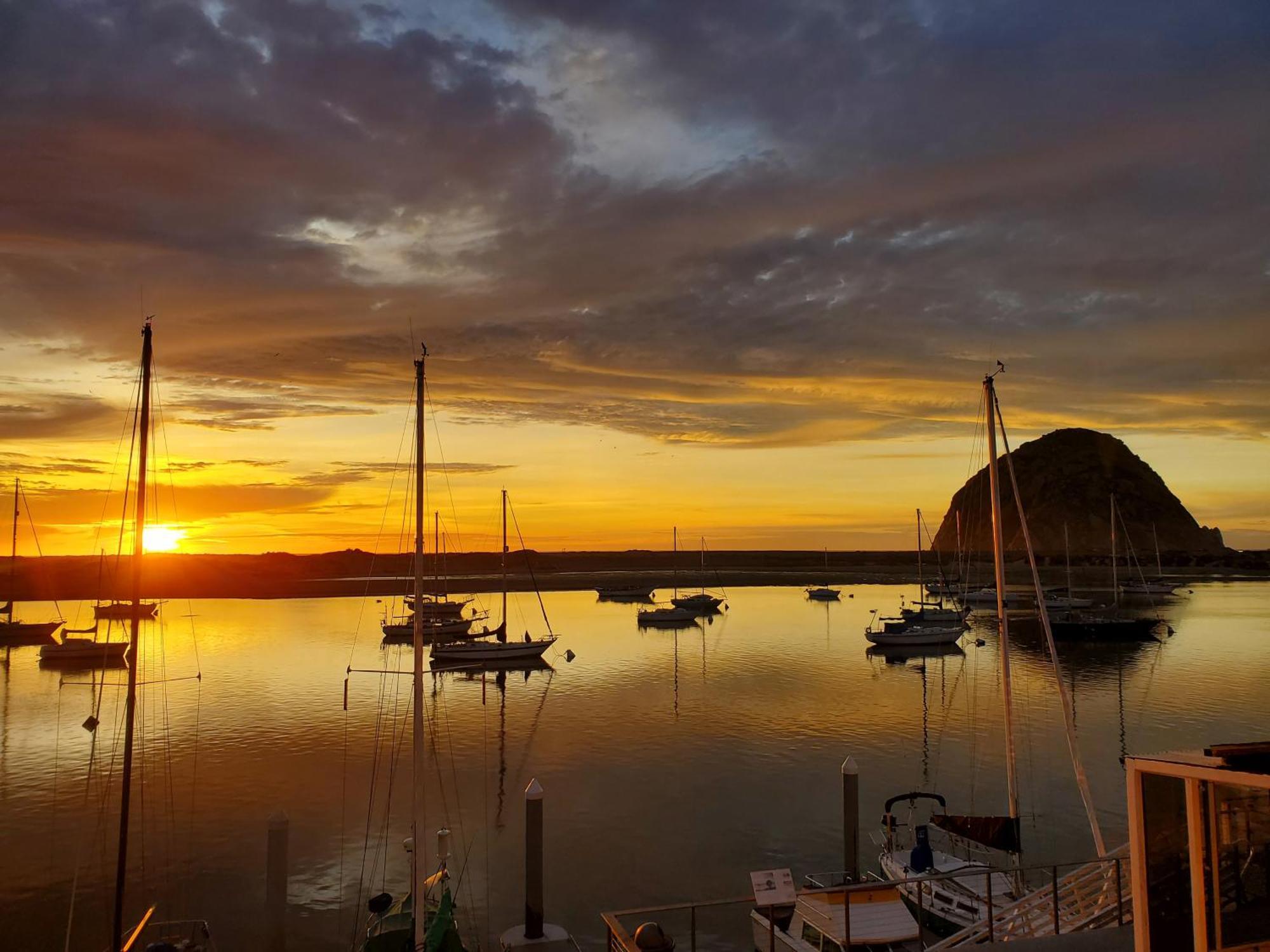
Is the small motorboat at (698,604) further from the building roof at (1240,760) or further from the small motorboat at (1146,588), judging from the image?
the building roof at (1240,760)

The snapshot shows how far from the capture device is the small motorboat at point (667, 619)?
330 feet

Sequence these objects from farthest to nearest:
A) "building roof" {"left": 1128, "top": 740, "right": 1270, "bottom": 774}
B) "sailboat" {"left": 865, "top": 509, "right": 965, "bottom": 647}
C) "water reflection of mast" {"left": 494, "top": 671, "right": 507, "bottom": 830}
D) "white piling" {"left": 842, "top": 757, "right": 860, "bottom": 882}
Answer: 1. "sailboat" {"left": 865, "top": 509, "right": 965, "bottom": 647}
2. "water reflection of mast" {"left": 494, "top": 671, "right": 507, "bottom": 830}
3. "white piling" {"left": 842, "top": 757, "right": 860, "bottom": 882}
4. "building roof" {"left": 1128, "top": 740, "right": 1270, "bottom": 774}

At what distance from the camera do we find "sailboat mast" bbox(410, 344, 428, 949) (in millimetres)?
18109

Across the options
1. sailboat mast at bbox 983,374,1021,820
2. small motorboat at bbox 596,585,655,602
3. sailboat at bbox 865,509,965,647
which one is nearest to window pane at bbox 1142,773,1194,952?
sailboat mast at bbox 983,374,1021,820

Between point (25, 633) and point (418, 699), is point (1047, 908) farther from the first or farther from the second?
point (25, 633)

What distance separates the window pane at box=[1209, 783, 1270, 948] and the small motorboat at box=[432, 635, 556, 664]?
6371cm

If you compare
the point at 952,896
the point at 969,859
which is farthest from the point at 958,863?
the point at 952,896

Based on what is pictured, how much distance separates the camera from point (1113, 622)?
8238 centimetres

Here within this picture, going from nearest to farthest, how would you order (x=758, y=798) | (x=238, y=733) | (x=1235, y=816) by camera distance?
(x=1235, y=816) < (x=758, y=798) < (x=238, y=733)

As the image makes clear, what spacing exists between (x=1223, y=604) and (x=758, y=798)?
12209 cm

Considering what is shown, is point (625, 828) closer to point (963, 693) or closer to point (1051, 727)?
point (1051, 727)

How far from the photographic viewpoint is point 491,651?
7056cm

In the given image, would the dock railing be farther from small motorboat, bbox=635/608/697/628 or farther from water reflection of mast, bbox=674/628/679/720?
small motorboat, bbox=635/608/697/628

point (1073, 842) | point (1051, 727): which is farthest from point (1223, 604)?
point (1073, 842)
